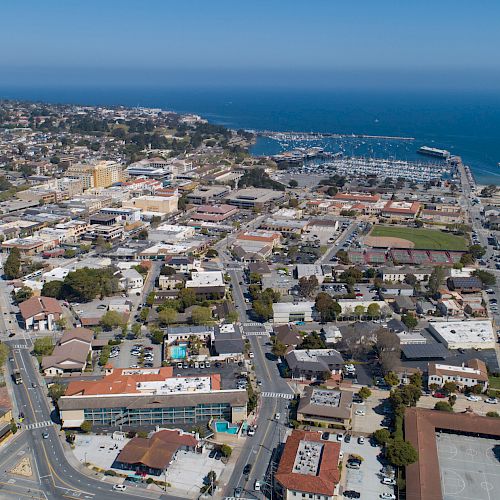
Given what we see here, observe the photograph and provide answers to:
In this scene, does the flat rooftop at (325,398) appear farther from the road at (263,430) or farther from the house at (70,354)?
the house at (70,354)

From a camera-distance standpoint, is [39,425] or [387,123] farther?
[387,123]

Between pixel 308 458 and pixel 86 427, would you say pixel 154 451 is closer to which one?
pixel 86 427

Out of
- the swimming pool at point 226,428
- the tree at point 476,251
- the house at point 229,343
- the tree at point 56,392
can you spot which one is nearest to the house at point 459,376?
the house at point 229,343

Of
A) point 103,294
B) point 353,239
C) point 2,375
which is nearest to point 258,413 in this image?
point 2,375

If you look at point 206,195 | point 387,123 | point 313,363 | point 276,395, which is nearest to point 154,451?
point 276,395

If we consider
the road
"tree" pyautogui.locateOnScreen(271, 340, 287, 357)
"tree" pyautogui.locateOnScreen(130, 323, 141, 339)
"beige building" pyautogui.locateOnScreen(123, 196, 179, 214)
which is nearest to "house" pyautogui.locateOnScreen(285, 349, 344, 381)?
"tree" pyautogui.locateOnScreen(271, 340, 287, 357)

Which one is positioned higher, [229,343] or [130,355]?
[229,343]

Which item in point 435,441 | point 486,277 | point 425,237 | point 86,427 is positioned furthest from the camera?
point 425,237

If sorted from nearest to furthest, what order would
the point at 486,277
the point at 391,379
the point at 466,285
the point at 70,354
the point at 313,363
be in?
the point at 391,379 < the point at 313,363 < the point at 70,354 < the point at 466,285 < the point at 486,277
